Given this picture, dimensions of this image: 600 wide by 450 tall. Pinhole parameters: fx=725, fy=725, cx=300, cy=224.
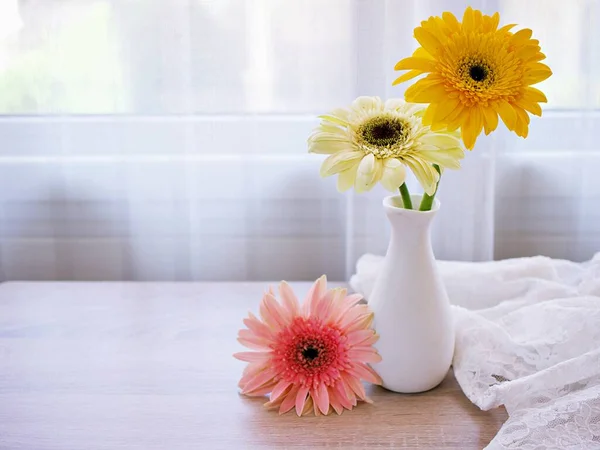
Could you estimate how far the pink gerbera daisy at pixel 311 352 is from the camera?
76 centimetres

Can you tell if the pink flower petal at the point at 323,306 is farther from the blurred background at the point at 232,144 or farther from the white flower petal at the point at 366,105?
the blurred background at the point at 232,144

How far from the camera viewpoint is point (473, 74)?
69 cm

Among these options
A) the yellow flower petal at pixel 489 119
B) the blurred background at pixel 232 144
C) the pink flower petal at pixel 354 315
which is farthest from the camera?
the blurred background at pixel 232 144

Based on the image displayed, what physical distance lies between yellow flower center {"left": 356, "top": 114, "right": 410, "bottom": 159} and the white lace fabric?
248 millimetres

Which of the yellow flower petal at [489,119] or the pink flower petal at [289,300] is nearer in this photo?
the yellow flower petal at [489,119]

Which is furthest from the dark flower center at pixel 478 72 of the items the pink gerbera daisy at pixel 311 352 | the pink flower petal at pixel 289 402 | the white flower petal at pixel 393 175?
the pink flower petal at pixel 289 402

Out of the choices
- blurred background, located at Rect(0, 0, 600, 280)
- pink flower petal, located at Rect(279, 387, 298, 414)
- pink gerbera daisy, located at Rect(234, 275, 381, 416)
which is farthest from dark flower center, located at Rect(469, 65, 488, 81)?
blurred background, located at Rect(0, 0, 600, 280)

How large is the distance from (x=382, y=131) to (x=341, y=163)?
6 centimetres

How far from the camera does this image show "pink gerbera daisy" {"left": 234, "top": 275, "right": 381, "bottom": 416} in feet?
2.50

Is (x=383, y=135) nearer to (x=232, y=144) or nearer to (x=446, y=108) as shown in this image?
A: (x=446, y=108)

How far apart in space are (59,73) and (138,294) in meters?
0.40

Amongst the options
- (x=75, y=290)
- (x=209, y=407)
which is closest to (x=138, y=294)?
(x=75, y=290)

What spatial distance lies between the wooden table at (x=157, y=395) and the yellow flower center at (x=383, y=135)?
0.88 feet

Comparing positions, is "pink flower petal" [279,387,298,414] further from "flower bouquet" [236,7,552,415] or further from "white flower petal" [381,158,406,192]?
"white flower petal" [381,158,406,192]
